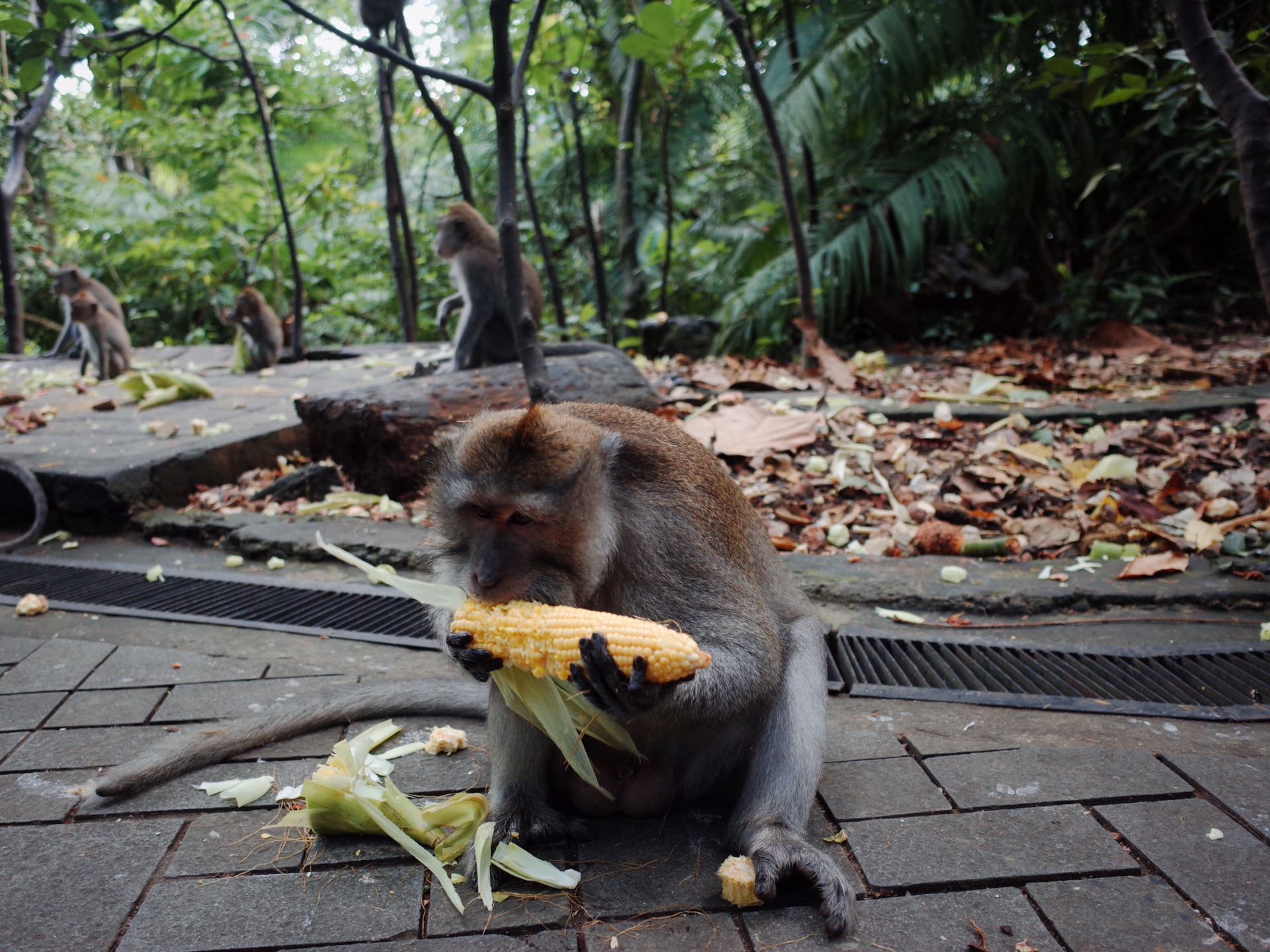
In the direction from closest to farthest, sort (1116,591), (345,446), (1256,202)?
1. (1256,202)
2. (1116,591)
3. (345,446)

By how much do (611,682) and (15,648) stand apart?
9.07 ft

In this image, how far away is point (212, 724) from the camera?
2768mm

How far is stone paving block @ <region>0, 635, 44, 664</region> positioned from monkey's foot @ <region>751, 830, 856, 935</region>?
2.88 metres

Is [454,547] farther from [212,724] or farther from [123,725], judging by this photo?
[123,725]

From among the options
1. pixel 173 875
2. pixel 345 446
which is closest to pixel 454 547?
pixel 173 875

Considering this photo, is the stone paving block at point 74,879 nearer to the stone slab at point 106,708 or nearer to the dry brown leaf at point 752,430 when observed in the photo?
the stone slab at point 106,708

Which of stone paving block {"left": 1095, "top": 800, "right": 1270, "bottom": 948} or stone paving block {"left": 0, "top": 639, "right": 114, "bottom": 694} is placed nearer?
stone paving block {"left": 1095, "top": 800, "right": 1270, "bottom": 948}

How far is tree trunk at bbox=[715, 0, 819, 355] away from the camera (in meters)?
6.16

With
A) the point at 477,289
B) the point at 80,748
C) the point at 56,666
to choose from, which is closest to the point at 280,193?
the point at 477,289

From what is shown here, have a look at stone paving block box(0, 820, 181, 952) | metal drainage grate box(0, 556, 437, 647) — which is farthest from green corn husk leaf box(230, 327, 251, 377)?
stone paving block box(0, 820, 181, 952)

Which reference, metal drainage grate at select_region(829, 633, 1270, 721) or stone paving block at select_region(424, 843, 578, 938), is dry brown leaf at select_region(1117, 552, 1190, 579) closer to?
metal drainage grate at select_region(829, 633, 1270, 721)

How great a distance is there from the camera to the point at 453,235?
768cm

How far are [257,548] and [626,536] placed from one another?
10.6 feet

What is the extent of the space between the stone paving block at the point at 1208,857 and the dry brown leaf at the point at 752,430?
11.6 feet
